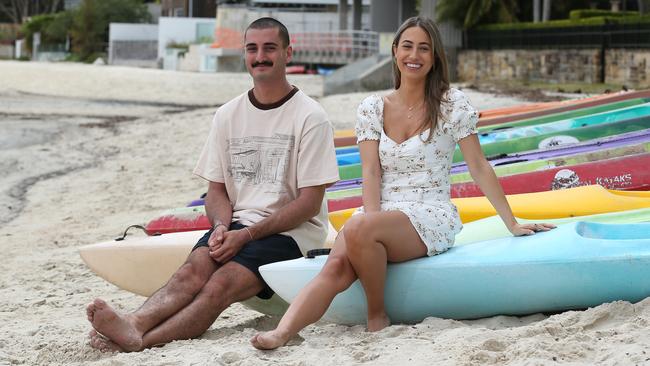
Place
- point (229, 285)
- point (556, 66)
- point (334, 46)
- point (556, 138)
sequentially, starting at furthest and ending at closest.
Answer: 1. point (334, 46)
2. point (556, 66)
3. point (556, 138)
4. point (229, 285)

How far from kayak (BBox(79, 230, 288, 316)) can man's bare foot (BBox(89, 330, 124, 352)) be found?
A: 96cm

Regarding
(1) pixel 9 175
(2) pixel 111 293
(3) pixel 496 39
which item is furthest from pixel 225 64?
(2) pixel 111 293

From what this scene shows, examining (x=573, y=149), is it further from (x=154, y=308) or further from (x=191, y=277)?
(x=154, y=308)

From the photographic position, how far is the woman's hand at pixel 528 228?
4145 millimetres

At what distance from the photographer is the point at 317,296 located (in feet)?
12.4

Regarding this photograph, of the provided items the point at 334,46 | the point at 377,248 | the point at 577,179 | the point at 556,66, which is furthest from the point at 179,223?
the point at 334,46

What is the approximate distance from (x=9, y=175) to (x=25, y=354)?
8.28m

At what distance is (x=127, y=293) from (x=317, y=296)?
6.68 ft

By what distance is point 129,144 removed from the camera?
14883mm

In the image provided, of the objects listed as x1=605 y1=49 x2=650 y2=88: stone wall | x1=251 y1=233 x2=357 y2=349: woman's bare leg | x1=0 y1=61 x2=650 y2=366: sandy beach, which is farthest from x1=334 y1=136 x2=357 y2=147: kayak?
x1=605 y1=49 x2=650 y2=88: stone wall

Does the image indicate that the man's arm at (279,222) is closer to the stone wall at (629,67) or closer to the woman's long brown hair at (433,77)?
the woman's long brown hair at (433,77)

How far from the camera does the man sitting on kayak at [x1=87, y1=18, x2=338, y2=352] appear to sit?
397 centimetres

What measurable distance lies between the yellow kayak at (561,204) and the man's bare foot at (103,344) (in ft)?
6.53

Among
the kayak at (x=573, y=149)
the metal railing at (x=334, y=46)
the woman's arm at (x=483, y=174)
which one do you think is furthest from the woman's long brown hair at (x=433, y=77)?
the metal railing at (x=334, y=46)
